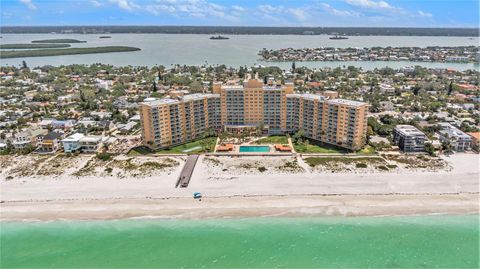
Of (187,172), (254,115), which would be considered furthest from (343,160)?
(187,172)

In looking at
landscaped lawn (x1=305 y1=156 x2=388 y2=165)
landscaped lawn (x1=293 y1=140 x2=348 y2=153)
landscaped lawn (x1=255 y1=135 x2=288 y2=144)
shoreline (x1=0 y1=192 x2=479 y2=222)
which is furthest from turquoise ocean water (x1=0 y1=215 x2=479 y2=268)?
landscaped lawn (x1=255 y1=135 x2=288 y2=144)

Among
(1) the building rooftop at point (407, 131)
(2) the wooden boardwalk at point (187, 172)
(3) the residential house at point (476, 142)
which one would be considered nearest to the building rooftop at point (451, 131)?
(3) the residential house at point (476, 142)

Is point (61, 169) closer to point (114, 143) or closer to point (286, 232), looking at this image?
point (114, 143)

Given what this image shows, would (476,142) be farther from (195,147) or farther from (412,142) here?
(195,147)

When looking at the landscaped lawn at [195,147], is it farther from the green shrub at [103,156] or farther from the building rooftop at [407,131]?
the building rooftop at [407,131]

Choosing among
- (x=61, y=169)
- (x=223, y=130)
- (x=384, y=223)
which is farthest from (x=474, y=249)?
(x=61, y=169)

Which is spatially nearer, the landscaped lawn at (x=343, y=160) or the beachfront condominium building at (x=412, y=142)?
the landscaped lawn at (x=343, y=160)
